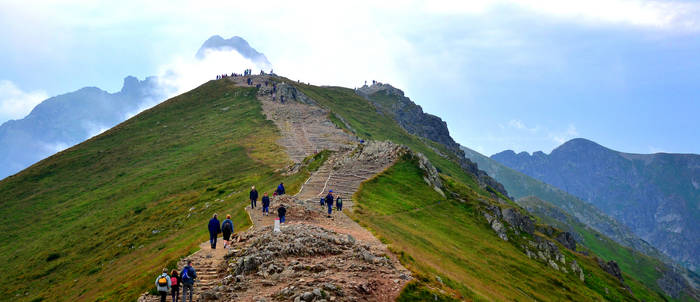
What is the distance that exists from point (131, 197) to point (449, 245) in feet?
181

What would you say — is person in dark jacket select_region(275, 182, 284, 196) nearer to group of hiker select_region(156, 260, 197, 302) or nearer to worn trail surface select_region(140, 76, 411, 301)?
worn trail surface select_region(140, 76, 411, 301)

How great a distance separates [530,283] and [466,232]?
27.9 ft

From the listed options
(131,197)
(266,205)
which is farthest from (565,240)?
(131,197)

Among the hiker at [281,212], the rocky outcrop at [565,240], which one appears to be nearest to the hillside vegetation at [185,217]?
the hiker at [281,212]

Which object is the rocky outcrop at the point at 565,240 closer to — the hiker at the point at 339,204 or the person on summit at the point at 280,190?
the hiker at the point at 339,204

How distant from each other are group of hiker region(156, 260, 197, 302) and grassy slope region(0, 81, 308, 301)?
5122 millimetres

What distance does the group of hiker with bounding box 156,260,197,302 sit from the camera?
797 inches

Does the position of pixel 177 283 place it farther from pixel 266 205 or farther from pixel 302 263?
pixel 266 205

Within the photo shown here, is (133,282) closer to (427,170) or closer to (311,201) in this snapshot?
(311,201)

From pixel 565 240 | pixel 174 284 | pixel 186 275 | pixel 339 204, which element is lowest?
pixel 565 240

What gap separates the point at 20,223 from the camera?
232ft

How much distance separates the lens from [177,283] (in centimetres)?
2073

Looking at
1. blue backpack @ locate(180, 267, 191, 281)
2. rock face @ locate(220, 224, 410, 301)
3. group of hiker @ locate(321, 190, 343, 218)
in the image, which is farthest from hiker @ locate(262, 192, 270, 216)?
blue backpack @ locate(180, 267, 191, 281)

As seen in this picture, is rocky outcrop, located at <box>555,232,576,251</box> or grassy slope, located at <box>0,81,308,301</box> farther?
rocky outcrop, located at <box>555,232,576,251</box>
